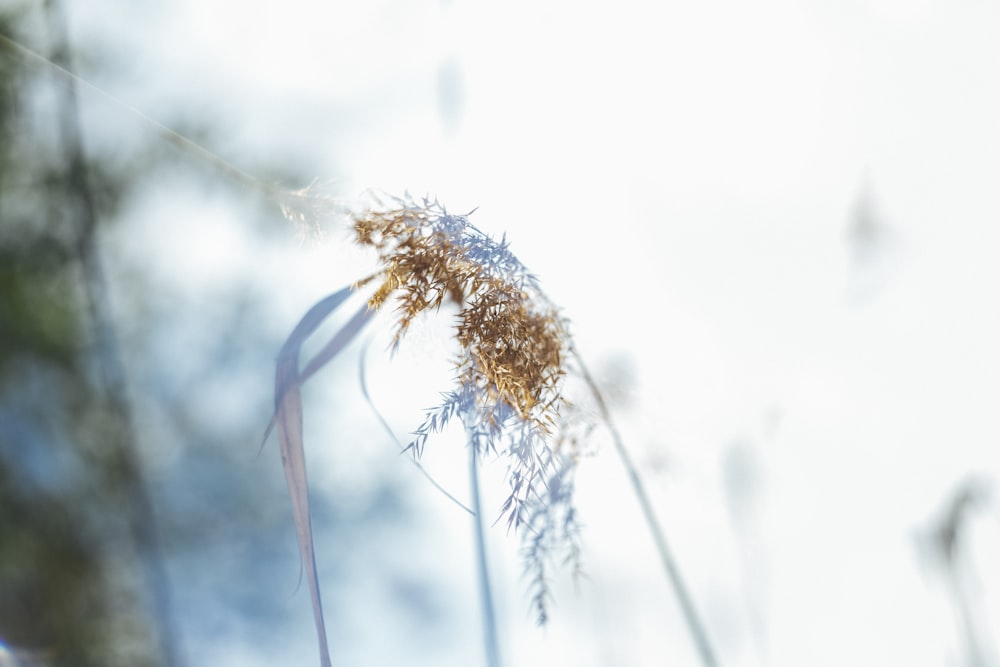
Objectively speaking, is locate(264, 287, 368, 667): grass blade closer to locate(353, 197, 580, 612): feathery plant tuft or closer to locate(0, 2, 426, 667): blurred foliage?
locate(353, 197, 580, 612): feathery plant tuft

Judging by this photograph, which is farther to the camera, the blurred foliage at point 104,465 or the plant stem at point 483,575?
the blurred foliage at point 104,465

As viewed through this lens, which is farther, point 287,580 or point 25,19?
point 287,580

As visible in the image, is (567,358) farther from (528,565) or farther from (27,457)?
(27,457)

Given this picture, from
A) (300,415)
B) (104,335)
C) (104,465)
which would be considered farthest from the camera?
(104,465)

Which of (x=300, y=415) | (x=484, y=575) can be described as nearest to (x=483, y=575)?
(x=484, y=575)

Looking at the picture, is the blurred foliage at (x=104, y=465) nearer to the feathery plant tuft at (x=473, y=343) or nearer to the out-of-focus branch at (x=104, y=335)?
the out-of-focus branch at (x=104, y=335)

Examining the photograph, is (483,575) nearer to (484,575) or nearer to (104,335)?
(484,575)

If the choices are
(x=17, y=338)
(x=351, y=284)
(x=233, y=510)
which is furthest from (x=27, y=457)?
(x=351, y=284)

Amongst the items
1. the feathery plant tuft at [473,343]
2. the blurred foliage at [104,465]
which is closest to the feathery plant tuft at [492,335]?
the feathery plant tuft at [473,343]
